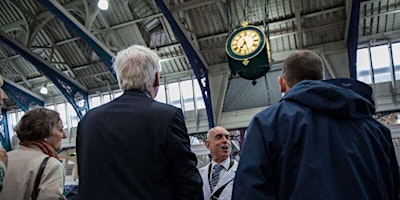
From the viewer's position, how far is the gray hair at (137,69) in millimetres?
1827

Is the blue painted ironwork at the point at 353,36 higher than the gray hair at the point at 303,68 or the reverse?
higher

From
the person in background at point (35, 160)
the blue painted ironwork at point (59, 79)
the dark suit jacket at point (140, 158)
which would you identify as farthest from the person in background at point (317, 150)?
the blue painted ironwork at point (59, 79)

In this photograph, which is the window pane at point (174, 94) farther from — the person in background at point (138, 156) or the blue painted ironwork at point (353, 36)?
the person in background at point (138, 156)

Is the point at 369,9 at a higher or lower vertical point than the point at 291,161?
higher

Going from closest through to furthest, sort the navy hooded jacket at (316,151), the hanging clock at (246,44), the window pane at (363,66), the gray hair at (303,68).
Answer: the navy hooded jacket at (316,151) → the gray hair at (303,68) → the hanging clock at (246,44) → the window pane at (363,66)

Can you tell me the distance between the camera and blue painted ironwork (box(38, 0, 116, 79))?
9266 mm

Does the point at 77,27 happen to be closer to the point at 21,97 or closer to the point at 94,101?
the point at 94,101

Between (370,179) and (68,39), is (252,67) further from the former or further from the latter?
(68,39)

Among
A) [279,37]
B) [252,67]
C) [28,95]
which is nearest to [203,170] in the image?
[252,67]

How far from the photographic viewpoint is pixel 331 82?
164cm

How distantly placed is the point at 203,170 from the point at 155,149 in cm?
187

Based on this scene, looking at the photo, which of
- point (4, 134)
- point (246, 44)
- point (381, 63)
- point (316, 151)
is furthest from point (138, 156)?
point (4, 134)

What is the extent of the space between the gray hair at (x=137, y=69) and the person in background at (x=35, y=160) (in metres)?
0.69

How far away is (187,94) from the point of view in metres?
13.7
